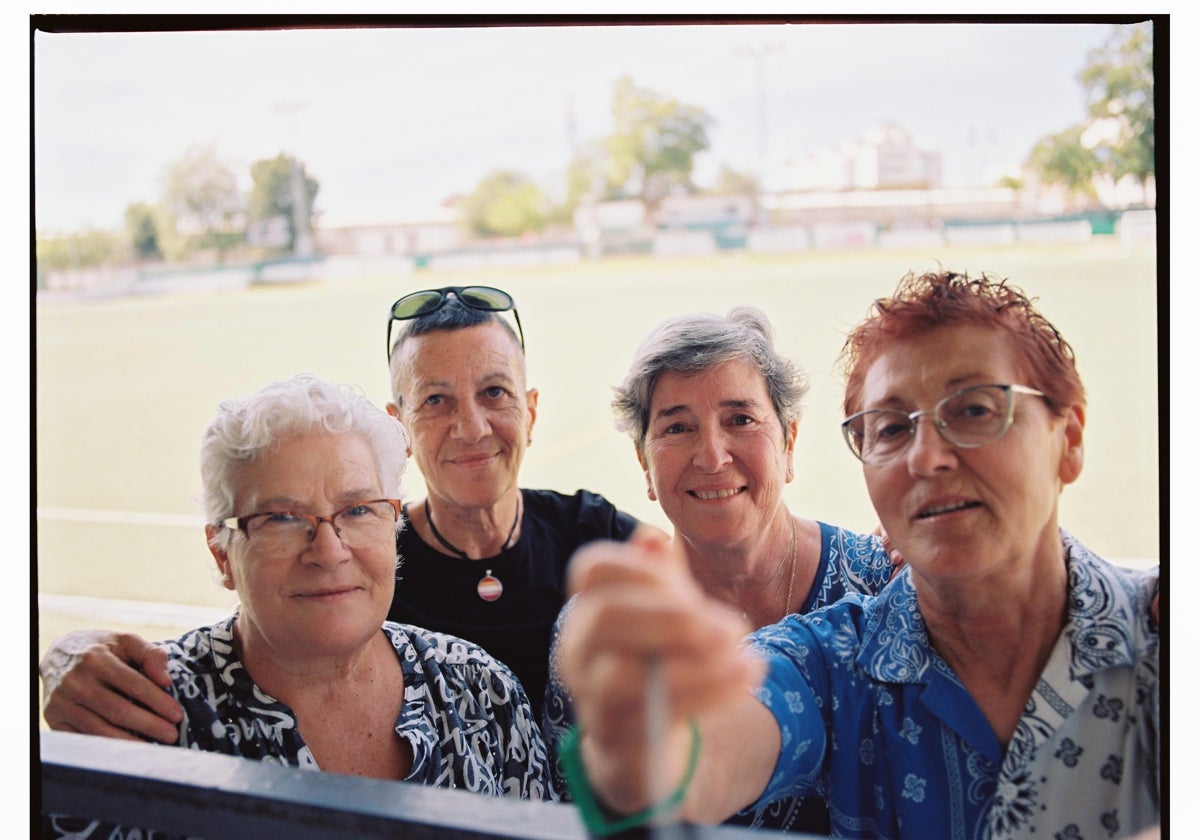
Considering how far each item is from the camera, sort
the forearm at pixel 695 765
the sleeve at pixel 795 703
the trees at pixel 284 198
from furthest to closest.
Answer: the trees at pixel 284 198 < the sleeve at pixel 795 703 < the forearm at pixel 695 765

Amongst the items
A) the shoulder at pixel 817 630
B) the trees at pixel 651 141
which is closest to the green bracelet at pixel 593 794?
the shoulder at pixel 817 630

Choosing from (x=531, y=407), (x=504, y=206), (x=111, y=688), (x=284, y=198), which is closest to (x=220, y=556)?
(x=111, y=688)

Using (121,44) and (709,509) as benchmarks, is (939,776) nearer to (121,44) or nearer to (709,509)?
(709,509)

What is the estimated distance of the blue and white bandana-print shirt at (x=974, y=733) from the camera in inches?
58.2

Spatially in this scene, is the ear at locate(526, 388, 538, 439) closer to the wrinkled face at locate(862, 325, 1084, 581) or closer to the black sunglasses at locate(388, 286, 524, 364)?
the black sunglasses at locate(388, 286, 524, 364)

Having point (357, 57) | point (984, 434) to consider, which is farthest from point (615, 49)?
point (984, 434)

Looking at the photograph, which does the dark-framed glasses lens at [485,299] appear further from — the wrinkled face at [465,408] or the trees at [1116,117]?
the trees at [1116,117]

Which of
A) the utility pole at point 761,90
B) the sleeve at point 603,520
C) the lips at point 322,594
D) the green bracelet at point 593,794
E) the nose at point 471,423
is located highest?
the utility pole at point 761,90

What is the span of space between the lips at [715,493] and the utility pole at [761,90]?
595mm

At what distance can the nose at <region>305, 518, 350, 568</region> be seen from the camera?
5.77 ft

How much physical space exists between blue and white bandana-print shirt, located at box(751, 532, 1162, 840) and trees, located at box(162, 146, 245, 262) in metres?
1.37

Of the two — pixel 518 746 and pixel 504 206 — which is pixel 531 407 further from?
pixel 518 746

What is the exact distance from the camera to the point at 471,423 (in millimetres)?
1941

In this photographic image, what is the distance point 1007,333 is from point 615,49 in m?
0.89
